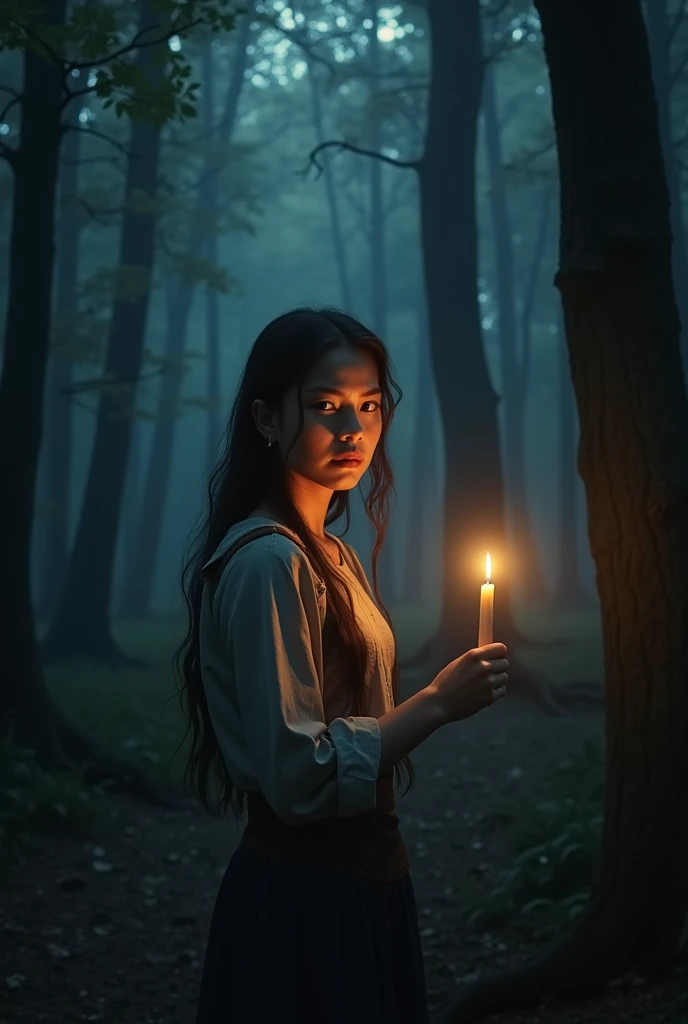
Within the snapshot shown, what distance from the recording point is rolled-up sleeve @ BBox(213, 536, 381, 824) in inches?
86.8

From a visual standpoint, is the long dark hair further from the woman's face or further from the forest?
the forest

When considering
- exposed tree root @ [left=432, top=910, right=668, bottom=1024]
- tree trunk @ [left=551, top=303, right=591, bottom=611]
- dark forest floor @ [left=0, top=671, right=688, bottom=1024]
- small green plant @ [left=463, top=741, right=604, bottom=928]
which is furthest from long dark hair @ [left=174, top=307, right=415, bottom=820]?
tree trunk @ [left=551, top=303, right=591, bottom=611]

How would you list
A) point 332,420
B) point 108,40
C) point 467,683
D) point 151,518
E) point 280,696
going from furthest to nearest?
point 151,518 < point 108,40 < point 332,420 < point 467,683 < point 280,696

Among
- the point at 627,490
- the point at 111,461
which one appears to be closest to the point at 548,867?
the point at 627,490

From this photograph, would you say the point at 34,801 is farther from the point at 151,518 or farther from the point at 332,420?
the point at 151,518

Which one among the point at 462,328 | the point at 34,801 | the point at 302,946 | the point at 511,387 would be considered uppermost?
the point at 511,387

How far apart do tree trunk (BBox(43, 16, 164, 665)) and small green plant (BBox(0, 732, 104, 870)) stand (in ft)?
21.7

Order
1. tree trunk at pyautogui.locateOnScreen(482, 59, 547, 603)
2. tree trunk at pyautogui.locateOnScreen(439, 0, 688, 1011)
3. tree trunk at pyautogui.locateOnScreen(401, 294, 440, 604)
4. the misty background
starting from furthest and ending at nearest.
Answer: tree trunk at pyautogui.locateOnScreen(401, 294, 440, 604) < tree trunk at pyautogui.locateOnScreen(482, 59, 547, 603) < the misty background < tree trunk at pyautogui.locateOnScreen(439, 0, 688, 1011)

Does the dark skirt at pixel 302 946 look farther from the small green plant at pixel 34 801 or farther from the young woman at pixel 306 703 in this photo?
the small green plant at pixel 34 801

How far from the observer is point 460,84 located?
520 inches

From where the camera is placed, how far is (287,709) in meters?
2.21

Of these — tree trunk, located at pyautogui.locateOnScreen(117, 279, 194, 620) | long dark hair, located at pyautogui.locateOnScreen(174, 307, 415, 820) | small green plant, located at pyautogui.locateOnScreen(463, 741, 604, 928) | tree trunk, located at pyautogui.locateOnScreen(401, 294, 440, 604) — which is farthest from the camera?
tree trunk, located at pyautogui.locateOnScreen(401, 294, 440, 604)

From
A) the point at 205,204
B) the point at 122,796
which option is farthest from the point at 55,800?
the point at 205,204

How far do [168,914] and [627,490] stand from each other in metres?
4.03
